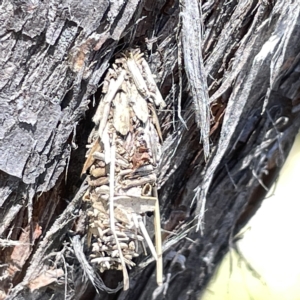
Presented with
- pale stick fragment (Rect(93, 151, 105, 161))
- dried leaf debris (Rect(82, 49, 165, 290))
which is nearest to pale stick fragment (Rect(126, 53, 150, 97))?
dried leaf debris (Rect(82, 49, 165, 290))

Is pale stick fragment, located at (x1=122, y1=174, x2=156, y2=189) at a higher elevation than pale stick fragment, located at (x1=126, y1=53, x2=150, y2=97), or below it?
below

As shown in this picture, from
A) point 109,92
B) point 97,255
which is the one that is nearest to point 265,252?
point 97,255

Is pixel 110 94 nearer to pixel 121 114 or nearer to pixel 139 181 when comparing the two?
pixel 121 114

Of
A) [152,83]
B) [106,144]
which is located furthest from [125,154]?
[152,83]

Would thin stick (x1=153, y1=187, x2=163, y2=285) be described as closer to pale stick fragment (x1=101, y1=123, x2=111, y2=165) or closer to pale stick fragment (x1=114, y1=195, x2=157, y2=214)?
pale stick fragment (x1=114, y1=195, x2=157, y2=214)

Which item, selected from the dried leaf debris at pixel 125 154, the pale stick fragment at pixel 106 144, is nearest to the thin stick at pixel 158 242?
the dried leaf debris at pixel 125 154

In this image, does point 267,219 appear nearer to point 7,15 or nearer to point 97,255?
point 97,255

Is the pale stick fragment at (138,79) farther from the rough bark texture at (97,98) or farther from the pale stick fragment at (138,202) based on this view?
the pale stick fragment at (138,202)
